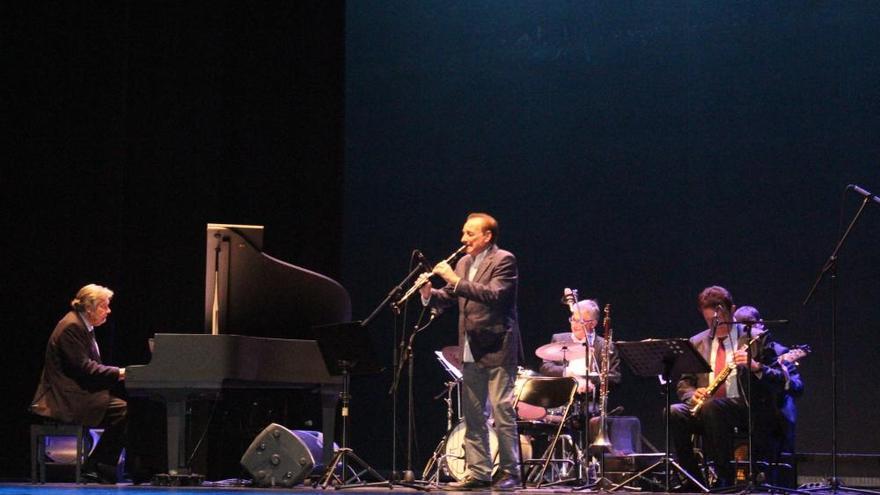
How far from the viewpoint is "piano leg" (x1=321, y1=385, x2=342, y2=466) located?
7070mm

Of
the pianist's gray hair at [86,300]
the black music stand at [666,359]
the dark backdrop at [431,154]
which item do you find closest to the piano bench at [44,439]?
the pianist's gray hair at [86,300]

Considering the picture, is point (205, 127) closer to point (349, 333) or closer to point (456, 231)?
point (456, 231)

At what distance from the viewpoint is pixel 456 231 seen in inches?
368

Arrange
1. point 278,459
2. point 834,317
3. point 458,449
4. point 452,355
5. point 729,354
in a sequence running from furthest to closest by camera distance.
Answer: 1. point 452,355
2. point 458,449
3. point 729,354
4. point 278,459
5. point 834,317

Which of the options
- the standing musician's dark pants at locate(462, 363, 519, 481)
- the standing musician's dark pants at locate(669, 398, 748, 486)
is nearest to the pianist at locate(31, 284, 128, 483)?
the standing musician's dark pants at locate(462, 363, 519, 481)

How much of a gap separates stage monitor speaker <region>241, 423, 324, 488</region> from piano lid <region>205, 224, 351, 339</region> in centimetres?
66

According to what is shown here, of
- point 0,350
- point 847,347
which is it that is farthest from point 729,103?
point 0,350

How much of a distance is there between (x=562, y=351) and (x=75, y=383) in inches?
135

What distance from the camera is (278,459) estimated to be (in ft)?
22.8

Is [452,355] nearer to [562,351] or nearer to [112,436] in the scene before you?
[562,351]

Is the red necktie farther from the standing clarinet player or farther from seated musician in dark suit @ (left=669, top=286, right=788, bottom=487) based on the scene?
the standing clarinet player

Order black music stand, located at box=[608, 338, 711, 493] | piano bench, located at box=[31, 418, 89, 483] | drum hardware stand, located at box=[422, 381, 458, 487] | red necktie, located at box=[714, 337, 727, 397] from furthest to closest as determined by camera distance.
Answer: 1. drum hardware stand, located at box=[422, 381, 458, 487]
2. piano bench, located at box=[31, 418, 89, 483]
3. red necktie, located at box=[714, 337, 727, 397]
4. black music stand, located at box=[608, 338, 711, 493]

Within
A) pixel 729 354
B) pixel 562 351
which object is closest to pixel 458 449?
pixel 562 351

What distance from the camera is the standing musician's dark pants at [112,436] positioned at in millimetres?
7684
